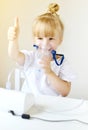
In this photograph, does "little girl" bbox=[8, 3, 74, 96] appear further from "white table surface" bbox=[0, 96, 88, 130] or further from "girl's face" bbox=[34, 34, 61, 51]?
"white table surface" bbox=[0, 96, 88, 130]

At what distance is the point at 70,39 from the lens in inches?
81.8

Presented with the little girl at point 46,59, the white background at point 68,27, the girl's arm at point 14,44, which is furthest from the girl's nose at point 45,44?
the white background at point 68,27

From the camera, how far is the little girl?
1.16m

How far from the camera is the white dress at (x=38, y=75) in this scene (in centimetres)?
126

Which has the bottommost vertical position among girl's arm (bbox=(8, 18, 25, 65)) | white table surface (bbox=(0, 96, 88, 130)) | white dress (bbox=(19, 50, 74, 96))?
white table surface (bbox=(0, 96, 88, 130))

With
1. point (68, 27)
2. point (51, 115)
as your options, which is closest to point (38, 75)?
point (51, 115)

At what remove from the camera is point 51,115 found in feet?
3.25

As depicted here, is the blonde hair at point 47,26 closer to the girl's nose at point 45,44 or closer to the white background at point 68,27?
the girl's nose at point 45,44

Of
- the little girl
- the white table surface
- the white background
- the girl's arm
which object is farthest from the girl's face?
the white background

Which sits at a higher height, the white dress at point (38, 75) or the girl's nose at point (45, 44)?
the girl's nose at point (45, 44)

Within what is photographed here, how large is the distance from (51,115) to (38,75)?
340 millimetres

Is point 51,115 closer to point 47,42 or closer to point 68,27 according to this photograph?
point 47,42

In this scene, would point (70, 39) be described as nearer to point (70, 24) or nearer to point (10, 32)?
point (70, 24)

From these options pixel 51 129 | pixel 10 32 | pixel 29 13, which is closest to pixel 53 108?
pixel 51 129
